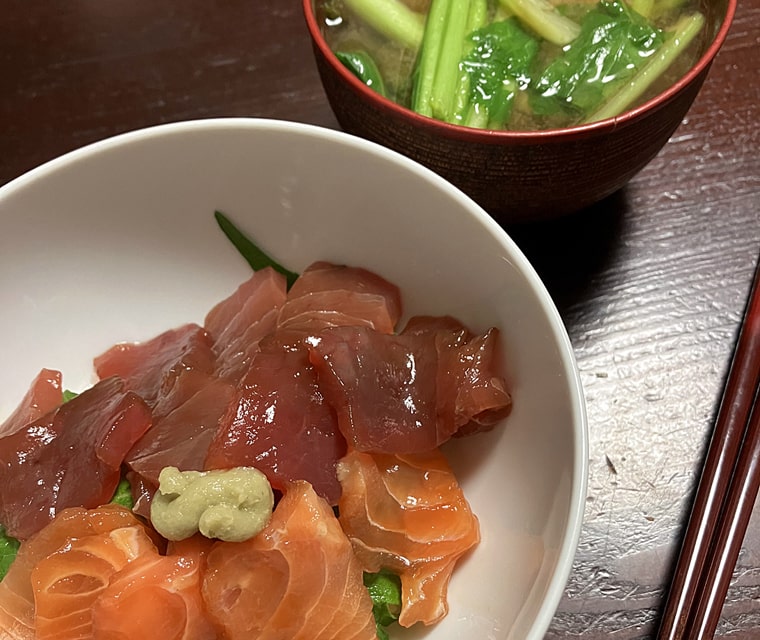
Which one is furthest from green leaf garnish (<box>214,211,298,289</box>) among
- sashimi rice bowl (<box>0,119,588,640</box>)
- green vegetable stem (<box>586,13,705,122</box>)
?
green vegetable stem (<box>586,13,705,122</box>)

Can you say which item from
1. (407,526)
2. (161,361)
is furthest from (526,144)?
(161,361)

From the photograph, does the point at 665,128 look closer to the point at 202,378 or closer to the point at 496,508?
the point at 496,508

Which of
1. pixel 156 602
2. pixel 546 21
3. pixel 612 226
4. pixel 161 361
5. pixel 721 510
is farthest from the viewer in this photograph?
pixel 612 226

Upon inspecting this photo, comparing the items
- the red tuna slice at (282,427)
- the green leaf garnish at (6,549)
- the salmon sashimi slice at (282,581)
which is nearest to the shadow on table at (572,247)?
the red tuna slice at (282,427)

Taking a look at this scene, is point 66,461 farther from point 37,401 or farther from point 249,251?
point 249,251

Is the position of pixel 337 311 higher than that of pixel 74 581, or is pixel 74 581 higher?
pixel 337 311

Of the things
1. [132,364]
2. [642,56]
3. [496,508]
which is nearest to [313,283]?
[132,364]
